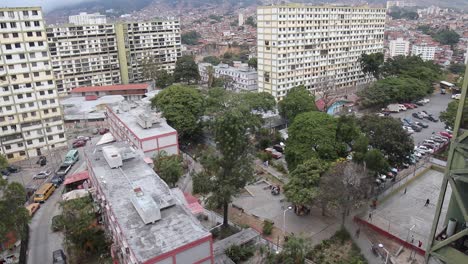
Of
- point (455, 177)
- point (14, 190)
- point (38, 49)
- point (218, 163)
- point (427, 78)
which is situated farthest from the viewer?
point (427, 78)

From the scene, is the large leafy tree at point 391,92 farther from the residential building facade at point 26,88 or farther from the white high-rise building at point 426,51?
the white high-rise building at point 426,51

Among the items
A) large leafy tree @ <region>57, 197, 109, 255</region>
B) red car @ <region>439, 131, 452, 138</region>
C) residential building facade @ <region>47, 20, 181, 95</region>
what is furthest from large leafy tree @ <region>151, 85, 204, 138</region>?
residential building facade @ <region>47, 20, 181, 95</region>

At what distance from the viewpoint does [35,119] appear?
3797 centimetres

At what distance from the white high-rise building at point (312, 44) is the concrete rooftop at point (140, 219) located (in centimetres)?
3482

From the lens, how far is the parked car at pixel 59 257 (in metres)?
20.6

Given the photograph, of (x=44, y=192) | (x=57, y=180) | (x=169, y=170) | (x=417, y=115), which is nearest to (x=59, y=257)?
(x=169, y=170)

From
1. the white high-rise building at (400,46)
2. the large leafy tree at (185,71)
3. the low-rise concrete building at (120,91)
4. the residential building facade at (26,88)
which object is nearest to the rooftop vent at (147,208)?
the residential building facade at (26,88)

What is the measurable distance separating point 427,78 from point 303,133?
132 ft

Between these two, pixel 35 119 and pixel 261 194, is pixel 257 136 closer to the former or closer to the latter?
pixel 261 194

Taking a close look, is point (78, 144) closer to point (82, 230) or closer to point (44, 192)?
point (44, 192)

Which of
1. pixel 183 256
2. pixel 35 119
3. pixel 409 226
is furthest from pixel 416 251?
pixel 35 119

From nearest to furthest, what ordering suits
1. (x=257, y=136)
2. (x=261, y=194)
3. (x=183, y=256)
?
(x=183, y=256) < (x=261, y=194) < (x=257, y=136)

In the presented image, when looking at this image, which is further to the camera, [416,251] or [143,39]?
[143,39]

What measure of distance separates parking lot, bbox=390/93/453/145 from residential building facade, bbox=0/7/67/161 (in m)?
41.7
